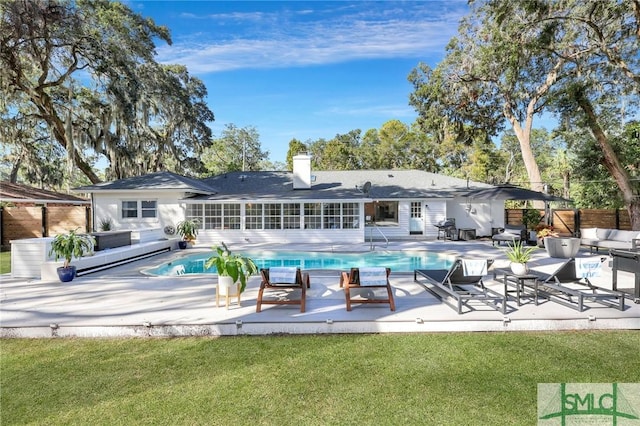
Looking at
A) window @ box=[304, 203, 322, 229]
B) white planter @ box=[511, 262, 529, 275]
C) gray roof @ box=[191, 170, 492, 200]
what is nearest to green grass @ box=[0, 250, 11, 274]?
gray roof @ box=[191, 170, 492, 200]

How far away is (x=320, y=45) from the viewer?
1417 centimetres

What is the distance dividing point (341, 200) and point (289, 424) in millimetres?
12754

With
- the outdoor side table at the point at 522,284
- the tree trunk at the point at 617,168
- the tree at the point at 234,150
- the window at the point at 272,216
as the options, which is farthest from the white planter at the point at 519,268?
the tree at the point at 234,150

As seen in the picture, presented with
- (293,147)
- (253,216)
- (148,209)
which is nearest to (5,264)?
(148,209)

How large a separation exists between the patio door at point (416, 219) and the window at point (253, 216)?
7.85 m

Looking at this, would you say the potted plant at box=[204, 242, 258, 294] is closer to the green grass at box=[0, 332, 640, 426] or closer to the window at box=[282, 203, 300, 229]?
the green grass at box=[0, 332, 640, 426]

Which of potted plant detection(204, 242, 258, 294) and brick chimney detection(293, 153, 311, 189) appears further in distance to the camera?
brick chimney detection(293, 153, 311, 189)

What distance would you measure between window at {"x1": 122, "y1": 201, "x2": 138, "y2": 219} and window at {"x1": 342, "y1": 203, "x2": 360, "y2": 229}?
9666mm

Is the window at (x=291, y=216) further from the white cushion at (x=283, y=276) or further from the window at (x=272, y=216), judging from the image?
the white cushion at (x=283, y=276)

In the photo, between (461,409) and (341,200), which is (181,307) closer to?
(461,409)

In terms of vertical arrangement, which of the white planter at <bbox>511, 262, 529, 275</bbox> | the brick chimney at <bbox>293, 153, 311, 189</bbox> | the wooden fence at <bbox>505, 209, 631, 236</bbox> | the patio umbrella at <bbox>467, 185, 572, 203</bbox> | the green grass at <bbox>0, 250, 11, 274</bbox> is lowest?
the green grass at <bbox>0, 250, 11, 274</bbox>

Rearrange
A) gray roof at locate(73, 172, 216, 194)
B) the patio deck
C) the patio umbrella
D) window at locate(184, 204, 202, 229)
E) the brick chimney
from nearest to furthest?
the patio deck
the patio umbrella
gray roof at locate(73, 172, 216, 194)
window at locate(184, 204, 202, 229)
the brick chimney

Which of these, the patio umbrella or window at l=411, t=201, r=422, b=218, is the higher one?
the patio umbrella

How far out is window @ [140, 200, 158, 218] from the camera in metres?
15.4
